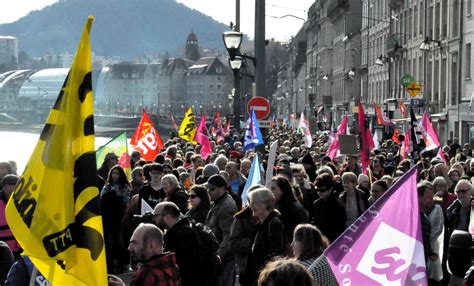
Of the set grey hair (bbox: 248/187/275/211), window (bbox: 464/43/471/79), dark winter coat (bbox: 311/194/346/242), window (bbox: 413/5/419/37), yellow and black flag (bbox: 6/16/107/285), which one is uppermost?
window (bbox: 413/5/419/37)

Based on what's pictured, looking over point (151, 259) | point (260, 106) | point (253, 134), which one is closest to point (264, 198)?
point (151, 259)

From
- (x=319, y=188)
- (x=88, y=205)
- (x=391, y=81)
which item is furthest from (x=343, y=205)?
(x=391, y=81)

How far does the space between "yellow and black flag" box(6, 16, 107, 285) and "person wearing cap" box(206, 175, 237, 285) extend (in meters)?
4.56

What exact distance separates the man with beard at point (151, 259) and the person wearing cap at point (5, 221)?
2938 mm

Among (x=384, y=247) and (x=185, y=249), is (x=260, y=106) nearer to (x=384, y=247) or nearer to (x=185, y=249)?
(x=185, y=249)

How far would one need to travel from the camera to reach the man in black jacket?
356 inches

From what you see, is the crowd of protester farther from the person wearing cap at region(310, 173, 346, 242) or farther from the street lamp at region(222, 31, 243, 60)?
the street lamp at region(222, 31, 243, 60)

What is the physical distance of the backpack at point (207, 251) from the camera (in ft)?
30.0

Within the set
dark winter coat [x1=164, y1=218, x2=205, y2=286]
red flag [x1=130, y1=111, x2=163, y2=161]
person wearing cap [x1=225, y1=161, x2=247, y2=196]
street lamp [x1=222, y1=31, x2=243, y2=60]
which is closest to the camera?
dark winter coat [x1=164, y1=218, x2=205, y2=286]

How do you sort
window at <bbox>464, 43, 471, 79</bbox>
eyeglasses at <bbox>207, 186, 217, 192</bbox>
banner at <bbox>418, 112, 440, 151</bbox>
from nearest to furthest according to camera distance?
eyeglasses at <bbox>207, 186, 217, 192</bbox>, banner at <bbox>418, 112, 440, 151</bbox>, window at <bbox>464, 43, 471, 79</bbox>

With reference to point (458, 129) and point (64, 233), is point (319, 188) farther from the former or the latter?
point (458, 129)

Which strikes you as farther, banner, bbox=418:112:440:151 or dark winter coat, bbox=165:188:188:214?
banner, bbox=418:112:440:151

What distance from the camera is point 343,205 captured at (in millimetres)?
11945

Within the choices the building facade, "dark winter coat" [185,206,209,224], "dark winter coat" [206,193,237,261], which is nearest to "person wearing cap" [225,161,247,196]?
"dark winter coat" [206,193,237,261]
